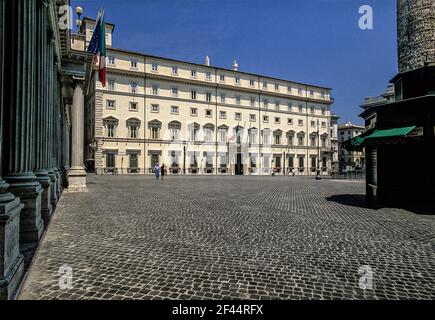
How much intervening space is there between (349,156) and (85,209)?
9832 centimetres

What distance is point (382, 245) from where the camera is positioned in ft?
18.2

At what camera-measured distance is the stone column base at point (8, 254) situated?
10.2 ft

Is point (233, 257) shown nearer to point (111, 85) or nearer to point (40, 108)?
point (40, 108)

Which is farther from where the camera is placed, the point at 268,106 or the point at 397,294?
the point at 268,106

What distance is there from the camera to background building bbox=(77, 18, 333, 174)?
40.9 metres

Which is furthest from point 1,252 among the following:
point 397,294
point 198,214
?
point 198,214

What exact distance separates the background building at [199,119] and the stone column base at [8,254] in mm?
35404

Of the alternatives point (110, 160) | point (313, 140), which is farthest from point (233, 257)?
point (313, 140)

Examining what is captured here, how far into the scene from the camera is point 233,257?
478 cm

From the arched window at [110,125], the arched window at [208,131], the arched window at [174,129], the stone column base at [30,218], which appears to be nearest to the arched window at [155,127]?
the arched window at [174,129]

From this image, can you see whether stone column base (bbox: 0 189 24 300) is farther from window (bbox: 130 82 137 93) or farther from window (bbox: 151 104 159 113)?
window (bbox: 151 104 159 113)

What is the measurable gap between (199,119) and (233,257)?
4434 centimetres

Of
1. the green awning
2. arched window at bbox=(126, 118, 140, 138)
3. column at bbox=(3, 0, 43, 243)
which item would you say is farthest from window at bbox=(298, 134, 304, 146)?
column at bbox=(3, 0, 43, 243)

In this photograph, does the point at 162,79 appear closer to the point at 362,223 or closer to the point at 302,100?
the point at 302,100
